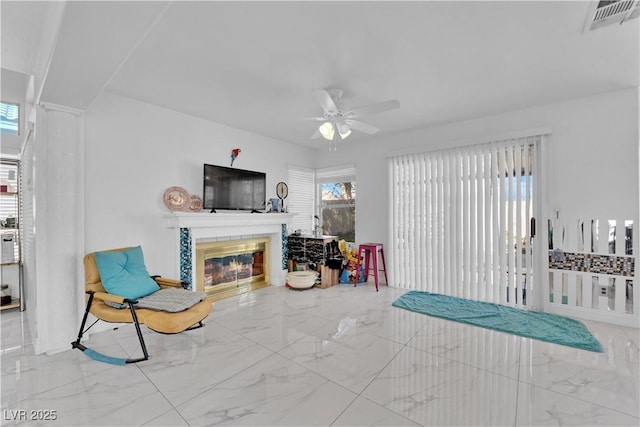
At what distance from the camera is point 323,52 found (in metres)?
2.33

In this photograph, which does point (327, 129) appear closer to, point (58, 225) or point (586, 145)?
point (58, 225)

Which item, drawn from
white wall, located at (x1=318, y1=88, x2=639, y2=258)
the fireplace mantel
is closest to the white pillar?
the fireplace mantel

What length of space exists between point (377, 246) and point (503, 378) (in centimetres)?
275

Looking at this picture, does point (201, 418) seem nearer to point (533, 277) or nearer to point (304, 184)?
point (533, 277)

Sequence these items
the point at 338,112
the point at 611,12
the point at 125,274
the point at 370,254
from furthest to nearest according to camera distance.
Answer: the point at 370,254
the point at 338,112
the point at 125,274
the point at 611,12

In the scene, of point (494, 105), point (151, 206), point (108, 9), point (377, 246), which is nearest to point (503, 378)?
point (377, 246)

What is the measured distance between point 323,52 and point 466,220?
3065 mm

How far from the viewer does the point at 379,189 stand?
16.5 ft

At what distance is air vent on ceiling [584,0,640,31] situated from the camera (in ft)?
5.96

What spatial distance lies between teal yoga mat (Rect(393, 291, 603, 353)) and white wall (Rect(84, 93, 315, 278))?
3.22 metres

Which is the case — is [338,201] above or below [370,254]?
above

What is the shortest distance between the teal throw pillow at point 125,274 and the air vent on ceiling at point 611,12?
Answer: 13.8 ft

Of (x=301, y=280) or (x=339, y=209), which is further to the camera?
(x=339, y=209)

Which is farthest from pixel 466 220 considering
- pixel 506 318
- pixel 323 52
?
pixel 323 52
